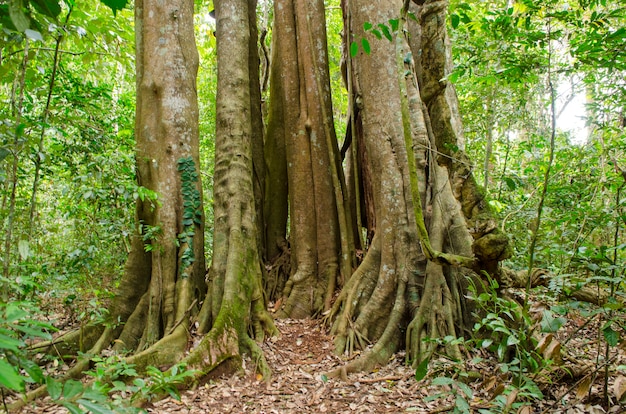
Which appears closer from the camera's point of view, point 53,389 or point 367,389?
point 53,389

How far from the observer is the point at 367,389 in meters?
3.71

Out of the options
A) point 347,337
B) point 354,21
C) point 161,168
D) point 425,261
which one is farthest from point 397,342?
A: point 354,21

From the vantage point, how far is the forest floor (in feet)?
9.71

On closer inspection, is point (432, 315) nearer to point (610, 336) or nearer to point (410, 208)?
point (410, 208)

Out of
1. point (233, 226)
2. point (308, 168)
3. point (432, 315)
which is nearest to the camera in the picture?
point (432, 315)

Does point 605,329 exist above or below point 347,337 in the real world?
above

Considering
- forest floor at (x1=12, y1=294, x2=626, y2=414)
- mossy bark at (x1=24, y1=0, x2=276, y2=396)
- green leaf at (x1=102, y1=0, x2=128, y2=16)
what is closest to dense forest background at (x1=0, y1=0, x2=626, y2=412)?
green leaf at (x1=102, y1=0, x2=128, y2=16)

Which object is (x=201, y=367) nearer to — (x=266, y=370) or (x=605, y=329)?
(x=266, y=370)

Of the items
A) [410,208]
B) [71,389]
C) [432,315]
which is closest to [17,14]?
[71,389]

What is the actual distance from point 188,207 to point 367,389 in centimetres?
263

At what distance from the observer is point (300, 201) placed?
18.9ft

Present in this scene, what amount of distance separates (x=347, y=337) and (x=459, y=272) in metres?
1.38

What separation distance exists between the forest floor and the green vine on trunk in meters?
1.30

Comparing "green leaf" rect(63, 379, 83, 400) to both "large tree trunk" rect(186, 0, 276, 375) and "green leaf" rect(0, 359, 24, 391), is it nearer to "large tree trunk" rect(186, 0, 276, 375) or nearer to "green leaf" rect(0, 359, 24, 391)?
"green leaf" rect(0, 359, 24, 391)
